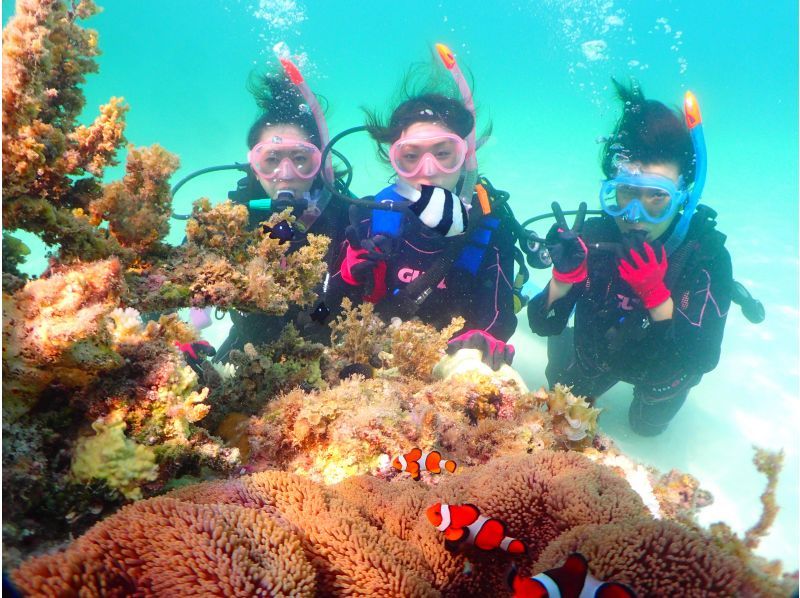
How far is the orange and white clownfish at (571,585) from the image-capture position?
109 centimetres

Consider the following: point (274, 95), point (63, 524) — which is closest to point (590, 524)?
point (63, 524)

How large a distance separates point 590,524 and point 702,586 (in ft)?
Result: 1.17

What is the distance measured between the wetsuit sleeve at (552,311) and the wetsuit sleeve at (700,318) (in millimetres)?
989

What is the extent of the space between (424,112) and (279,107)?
6.63 ft

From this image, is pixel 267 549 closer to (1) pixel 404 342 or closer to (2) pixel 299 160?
(1) pixel 404 342

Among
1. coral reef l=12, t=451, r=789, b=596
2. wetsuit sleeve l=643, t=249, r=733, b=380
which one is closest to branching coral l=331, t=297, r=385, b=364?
coral reef l=12, t=451, r=789, b=596

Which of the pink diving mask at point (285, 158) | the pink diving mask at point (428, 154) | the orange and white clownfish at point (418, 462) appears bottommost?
the orange and white clownfish at point (418, 462)

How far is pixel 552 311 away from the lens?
212 inches

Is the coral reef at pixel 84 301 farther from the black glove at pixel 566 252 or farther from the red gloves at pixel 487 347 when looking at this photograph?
the black glove at pixel 566 252

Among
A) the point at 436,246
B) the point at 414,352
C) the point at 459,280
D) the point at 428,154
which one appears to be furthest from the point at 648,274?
the point at 414,352

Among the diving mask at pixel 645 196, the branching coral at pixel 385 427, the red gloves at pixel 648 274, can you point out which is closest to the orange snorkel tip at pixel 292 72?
the diving mask at pixel 645 196

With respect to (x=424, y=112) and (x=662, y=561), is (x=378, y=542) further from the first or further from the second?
(x=424, y=112)

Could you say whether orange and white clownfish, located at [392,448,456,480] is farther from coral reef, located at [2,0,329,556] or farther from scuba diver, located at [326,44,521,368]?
scuba diver, located at [326,44,521,368]

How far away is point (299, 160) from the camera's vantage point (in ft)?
18.0
